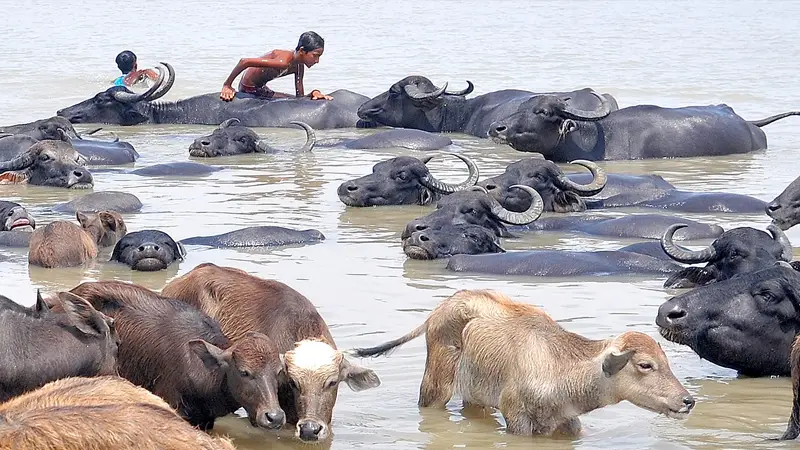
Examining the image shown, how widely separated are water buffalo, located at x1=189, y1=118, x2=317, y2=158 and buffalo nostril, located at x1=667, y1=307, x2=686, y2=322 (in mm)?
9973

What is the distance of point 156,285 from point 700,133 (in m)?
8.89

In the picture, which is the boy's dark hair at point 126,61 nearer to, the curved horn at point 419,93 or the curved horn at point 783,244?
the curved horn at point 419,93

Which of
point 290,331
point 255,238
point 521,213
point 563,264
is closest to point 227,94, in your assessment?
point 521,213

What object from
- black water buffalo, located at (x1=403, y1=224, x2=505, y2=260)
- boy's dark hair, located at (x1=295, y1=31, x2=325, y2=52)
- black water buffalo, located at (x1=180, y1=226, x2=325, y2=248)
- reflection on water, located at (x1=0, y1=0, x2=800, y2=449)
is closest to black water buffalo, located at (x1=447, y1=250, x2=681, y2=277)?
reflection on water, located at (x1=0, y1=0, x2=800, y2=449)

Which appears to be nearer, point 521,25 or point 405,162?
point 405,162

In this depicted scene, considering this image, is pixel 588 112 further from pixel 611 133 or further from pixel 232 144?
pixel 232 144

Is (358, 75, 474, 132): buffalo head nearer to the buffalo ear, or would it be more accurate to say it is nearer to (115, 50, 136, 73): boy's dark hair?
(115, 50, 136, 73): boy's dark hair

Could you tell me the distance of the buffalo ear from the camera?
612cm

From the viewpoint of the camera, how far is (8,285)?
9609mm

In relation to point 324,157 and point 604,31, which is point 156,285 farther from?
point 604,31

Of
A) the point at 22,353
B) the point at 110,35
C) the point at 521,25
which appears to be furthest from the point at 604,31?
the point at 22,353

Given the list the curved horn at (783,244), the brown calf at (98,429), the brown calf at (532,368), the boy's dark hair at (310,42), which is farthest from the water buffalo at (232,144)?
the brown calf at (98,429)

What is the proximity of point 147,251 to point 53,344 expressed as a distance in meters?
4.32

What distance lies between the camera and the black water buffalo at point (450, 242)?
423 inches
